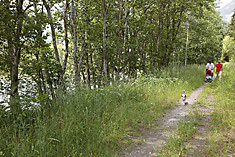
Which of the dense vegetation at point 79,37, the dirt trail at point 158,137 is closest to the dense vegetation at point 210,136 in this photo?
the dirt trail at point 158,137

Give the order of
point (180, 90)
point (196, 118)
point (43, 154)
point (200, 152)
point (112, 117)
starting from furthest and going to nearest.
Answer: point (180, 90), point (196, 118), point (112, 117), point (200, 152), point (43, 154)

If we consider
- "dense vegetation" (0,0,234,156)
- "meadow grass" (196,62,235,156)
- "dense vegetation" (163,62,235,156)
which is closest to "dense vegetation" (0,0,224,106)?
"dense vegetation" (0,0,234,156)

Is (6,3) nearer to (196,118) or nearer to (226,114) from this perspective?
(196,118)

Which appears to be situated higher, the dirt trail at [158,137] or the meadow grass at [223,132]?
the meadow grass at [223,132]

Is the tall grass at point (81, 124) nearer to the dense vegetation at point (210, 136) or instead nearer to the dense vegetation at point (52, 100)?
the dense vegetation at point (52, 100)

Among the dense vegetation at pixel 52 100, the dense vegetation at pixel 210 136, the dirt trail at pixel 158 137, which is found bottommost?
the dirt trail at pixel 158 137

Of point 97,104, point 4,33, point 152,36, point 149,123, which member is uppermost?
point 152,36

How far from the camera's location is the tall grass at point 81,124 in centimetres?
338

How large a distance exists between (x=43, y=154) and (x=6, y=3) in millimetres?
4524

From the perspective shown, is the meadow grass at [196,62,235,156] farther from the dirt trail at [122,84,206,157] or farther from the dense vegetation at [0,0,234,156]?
the dense vegetation at [0,0,234,156]

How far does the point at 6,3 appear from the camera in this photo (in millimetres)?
4957

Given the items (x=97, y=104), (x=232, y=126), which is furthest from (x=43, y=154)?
(x=232, y=126)

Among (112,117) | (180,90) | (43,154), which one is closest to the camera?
(43,154)

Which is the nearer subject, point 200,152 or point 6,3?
point 200,152
